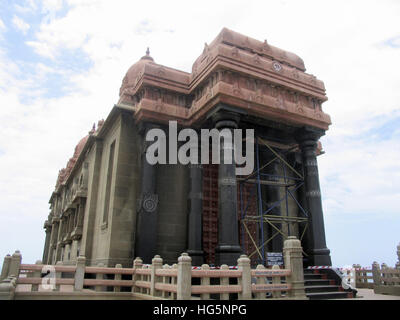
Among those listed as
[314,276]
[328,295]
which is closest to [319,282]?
[314,276]

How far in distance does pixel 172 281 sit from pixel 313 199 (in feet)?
27.7

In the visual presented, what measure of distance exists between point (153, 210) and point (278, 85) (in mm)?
7688

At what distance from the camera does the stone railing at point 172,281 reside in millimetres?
8586

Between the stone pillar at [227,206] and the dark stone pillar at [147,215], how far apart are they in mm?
2886

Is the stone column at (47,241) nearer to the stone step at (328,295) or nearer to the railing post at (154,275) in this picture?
the railing post at (154,275)

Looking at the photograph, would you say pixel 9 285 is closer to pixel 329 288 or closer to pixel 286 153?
pixel 329 288

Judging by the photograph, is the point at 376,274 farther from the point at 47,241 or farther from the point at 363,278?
the point at 47,241

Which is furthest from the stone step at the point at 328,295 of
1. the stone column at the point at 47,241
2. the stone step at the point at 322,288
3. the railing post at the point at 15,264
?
the stone column at the point at 47,241

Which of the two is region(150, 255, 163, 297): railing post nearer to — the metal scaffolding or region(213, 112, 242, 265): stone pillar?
region(213, 112, 242, 265): stone pillar

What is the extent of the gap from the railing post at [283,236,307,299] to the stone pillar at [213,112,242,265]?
2.18 m

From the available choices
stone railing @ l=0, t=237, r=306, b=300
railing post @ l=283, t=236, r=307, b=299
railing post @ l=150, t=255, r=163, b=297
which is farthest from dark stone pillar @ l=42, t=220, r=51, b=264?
railing post @ l=283, t=236, r=307, b=299

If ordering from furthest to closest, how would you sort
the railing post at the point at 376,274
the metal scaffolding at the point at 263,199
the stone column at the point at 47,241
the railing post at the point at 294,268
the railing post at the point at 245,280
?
the stone column at the point at 47,241, the metal scaffolding at the point at 263,199, the railing post at the point at 376,274, the railing post at the point at 294,268, the railing post at the point at 245,280

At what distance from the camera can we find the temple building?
13.7 metres
